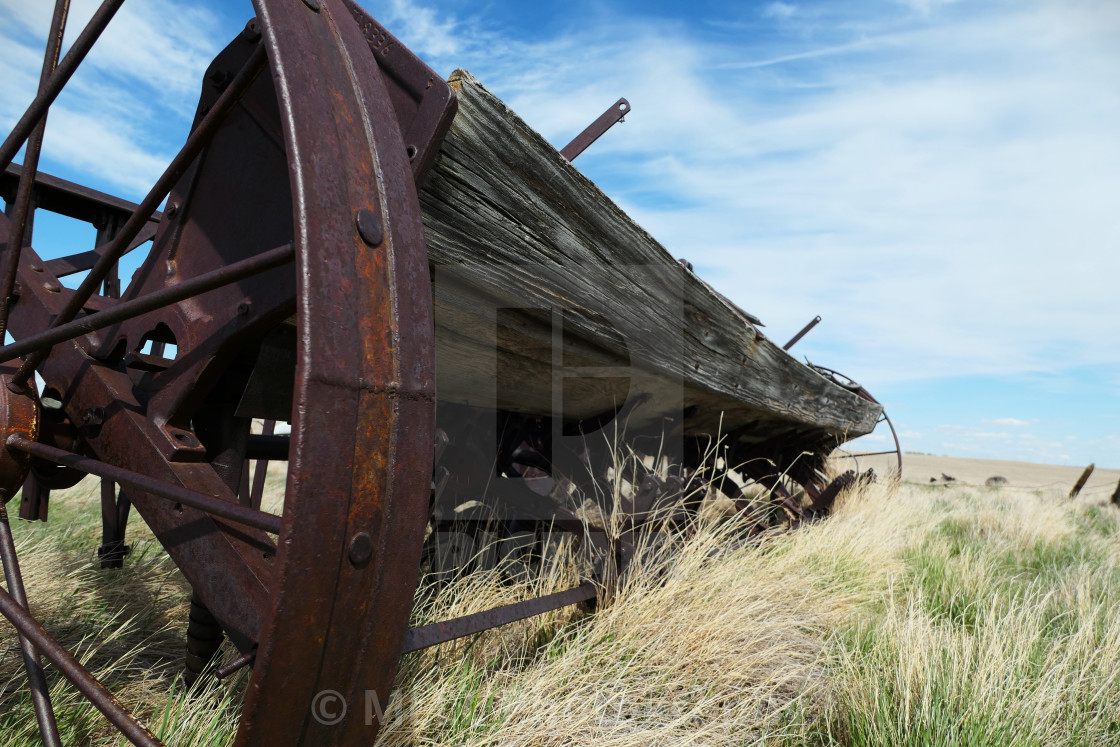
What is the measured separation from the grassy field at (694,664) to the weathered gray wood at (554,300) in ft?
2.53

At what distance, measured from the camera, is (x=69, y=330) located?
1.19 metres

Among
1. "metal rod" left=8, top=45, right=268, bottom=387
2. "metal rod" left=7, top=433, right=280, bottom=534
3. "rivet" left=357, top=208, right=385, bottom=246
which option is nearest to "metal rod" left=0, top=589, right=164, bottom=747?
"metal rod" left=7, top=433, right=280, bottom=534

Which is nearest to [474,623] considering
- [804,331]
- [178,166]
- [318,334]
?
[318,334]

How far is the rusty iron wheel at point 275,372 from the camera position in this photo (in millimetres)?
910

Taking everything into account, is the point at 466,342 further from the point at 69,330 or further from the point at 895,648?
the point at 895,648

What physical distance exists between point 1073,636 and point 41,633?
3.12 m

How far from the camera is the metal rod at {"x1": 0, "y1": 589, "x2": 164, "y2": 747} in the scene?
37.2 inches

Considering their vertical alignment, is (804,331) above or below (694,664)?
above

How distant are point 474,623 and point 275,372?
822 millimetres

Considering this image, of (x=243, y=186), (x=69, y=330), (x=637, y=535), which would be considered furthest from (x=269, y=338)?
(x=637, y=535)

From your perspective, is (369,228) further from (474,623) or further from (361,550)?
(474,623)

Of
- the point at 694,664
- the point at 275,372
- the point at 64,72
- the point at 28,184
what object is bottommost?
the point at 694,664

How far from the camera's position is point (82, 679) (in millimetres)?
1001

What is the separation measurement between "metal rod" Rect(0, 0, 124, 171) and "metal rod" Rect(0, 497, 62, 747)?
2.86 ft
